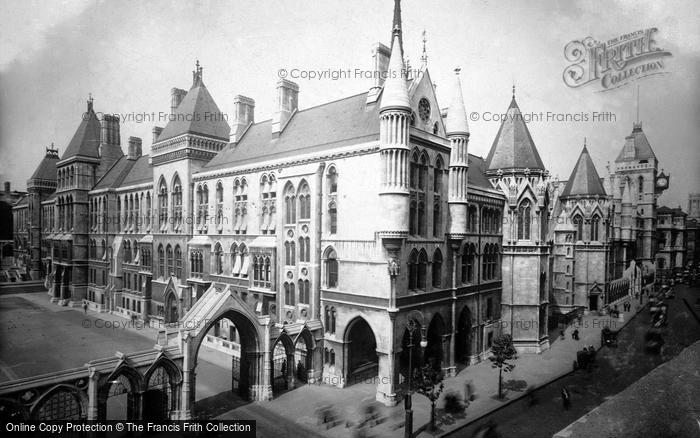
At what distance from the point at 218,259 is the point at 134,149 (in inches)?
1147

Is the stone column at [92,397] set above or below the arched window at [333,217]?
below

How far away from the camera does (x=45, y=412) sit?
1870 centimetres

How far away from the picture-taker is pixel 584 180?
194 feet

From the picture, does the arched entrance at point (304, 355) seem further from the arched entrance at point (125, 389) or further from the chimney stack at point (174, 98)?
the chimney stack at point (174, 98)

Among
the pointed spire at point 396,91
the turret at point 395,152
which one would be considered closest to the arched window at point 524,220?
the turret at point 395,152

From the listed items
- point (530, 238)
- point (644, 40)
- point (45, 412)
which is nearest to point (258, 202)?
point (45, 412)

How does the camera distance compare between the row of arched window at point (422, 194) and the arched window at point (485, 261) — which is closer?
the row of arched window at point (422, 194)

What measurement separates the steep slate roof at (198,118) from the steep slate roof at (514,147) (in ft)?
97.8

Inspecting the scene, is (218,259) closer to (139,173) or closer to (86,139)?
(139,173)

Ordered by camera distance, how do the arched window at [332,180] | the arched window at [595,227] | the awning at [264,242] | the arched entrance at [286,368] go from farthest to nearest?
1. the arched window at [595,227]
2. the awning at [264,242]
3. the arched window at [332,180]
4. the arched entrance at [286,368]

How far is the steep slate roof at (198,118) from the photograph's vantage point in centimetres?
4541

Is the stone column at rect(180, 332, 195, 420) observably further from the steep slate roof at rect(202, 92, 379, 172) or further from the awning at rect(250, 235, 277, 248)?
the steep slate roof at rect(202, 92, 379, 172)

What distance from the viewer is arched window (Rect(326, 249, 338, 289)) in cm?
3111

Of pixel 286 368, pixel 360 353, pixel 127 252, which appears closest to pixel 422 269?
pixel 360 353
